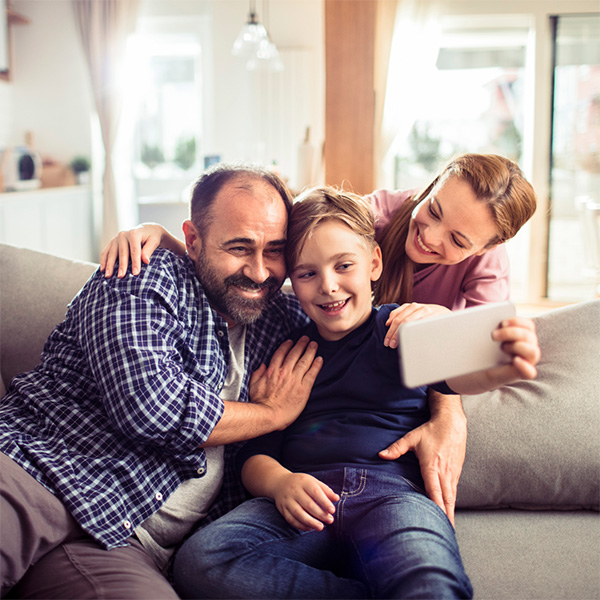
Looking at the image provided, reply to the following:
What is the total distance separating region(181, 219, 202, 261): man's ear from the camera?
4.68ft

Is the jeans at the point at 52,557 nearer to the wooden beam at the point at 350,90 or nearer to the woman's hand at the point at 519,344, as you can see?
the woman's hand at the point at 519,344

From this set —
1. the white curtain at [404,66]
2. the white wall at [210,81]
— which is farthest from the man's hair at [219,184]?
the white wall at [210,81]

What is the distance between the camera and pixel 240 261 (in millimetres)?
1373

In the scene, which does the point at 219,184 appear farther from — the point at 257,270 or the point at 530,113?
the point at 530,113

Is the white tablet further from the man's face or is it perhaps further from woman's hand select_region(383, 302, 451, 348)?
the man's face

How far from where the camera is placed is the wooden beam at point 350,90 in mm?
2951

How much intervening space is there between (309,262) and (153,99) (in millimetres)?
5181

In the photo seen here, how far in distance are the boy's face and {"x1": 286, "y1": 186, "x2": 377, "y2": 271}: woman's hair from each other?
1cm

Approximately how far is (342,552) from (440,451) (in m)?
0.28

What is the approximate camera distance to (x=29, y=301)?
163 cm

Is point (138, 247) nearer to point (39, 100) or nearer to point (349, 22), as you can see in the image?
point (349, 22)

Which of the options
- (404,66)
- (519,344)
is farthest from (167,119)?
(519,344)

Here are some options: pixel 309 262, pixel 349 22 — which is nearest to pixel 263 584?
pixel 309 262

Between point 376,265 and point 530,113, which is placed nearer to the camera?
point 376,265
